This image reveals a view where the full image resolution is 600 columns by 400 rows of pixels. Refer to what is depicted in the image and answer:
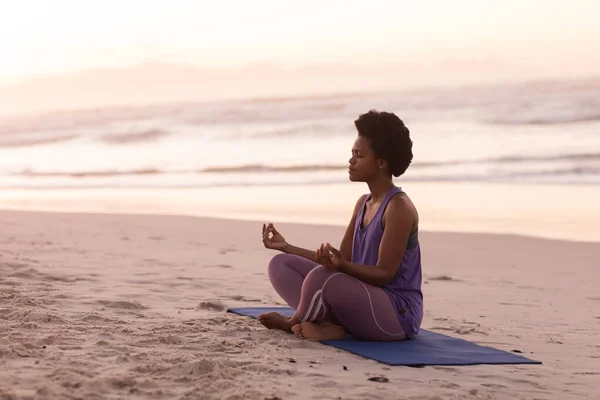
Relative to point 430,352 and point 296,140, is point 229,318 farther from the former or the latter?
point 296,140

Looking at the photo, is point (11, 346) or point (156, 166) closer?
point (11, 346)

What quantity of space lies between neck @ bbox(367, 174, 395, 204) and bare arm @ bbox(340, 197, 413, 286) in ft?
0.68

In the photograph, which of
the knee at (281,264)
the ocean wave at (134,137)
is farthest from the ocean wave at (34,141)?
the knee at (281,264)

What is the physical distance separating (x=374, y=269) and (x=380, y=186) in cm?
48

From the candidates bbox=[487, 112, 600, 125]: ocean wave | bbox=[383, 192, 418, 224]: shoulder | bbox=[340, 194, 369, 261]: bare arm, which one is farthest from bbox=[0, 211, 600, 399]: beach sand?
bbox=[487, 112, 600, 125]: ocean wave

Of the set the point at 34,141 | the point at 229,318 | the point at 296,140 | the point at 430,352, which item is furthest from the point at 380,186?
the point at 34,141

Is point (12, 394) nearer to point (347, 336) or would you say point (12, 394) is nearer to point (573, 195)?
point (347, 336)

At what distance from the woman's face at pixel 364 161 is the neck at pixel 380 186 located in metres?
0.04

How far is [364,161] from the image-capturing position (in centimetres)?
496

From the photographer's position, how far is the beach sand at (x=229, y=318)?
3871 mm

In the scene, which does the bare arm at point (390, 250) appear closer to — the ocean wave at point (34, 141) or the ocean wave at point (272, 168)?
the ocean wave at point (272, 168)

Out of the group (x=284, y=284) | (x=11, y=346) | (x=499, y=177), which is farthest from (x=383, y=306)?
(x=499, y=177)

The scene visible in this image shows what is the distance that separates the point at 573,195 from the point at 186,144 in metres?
13.6

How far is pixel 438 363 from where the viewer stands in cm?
445
